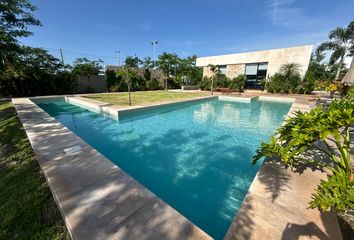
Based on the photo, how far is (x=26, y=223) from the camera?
6.38 feet

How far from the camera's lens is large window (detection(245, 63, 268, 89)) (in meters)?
21.6

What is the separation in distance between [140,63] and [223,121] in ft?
108

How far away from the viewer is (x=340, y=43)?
70.2 feet

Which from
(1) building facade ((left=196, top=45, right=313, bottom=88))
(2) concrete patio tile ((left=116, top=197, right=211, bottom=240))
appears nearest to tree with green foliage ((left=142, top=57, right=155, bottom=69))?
(1) building facade ((left=196, top=45, right=313, bottom=88))

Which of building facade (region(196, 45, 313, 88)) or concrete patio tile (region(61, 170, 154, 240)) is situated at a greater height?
building facade (region(196, 45, 313, 88))

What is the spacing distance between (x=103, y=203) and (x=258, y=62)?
2416 cm

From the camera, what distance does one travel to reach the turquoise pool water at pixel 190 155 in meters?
2.96

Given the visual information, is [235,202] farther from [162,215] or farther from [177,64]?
[177,64]

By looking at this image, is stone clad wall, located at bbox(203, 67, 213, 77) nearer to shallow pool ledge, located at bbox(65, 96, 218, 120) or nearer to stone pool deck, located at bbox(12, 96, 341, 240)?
shallow pool ledge, located at bbox(65, 96, 218, 120)

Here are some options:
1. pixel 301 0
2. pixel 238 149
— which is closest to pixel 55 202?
pixel 238 149

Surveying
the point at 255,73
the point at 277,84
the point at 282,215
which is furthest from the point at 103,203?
the point at 255,73

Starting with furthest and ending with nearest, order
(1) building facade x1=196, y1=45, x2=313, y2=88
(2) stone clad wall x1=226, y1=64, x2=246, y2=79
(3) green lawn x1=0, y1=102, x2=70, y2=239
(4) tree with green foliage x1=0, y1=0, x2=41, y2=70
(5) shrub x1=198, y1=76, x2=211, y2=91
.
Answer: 1. (5) shrub x1=198, y1=76, x2=211, y2=91
2. (2) stone clad wall x1=226, y1=64, x2=246, y2=79
3. (1) building facade x1=196, y1=45, x2=313, y2=88
4. (4) tree with green foliage x1=0, y1=0, x2=41, y2=70
5. (3) green lawn x1=0, y1=102, x2=70, y2=239

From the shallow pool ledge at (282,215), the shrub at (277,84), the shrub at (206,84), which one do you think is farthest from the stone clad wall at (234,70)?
the shallow pool ledge at (282,215)

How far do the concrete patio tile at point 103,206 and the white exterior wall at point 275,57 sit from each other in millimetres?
22748
